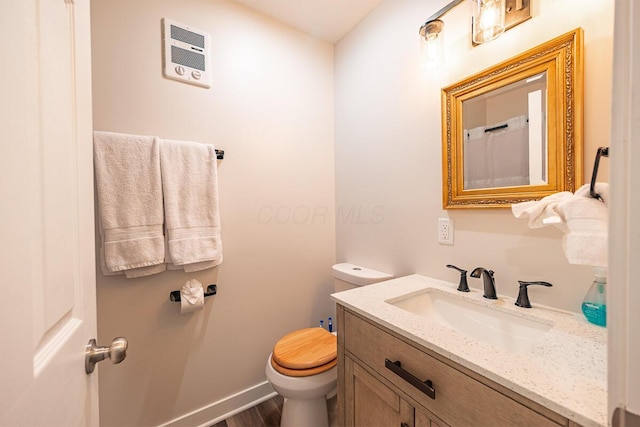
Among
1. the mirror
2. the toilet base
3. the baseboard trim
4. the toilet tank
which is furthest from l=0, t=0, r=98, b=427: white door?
the mirror

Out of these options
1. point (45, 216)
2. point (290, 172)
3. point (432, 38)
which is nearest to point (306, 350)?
point (290, 172)

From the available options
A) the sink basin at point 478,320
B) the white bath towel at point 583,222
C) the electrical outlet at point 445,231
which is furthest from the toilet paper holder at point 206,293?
the white bath towel at point 583,222

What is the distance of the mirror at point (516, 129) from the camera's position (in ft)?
2.79

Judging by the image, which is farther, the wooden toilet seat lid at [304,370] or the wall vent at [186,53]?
the wall vent at [186,53]

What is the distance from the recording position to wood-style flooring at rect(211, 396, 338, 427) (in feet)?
4.83

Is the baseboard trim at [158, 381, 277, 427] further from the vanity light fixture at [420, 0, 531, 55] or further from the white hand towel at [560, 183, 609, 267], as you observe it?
the vanity light fixture at [420, 0, 531, 55]

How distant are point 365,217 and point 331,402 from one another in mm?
1232

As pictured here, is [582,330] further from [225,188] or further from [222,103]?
[222,103]

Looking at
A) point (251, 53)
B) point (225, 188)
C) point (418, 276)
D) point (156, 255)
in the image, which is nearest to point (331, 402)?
point (418, 276)

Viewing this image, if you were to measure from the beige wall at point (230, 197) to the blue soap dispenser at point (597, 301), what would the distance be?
1395 mm

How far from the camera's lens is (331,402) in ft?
5.43

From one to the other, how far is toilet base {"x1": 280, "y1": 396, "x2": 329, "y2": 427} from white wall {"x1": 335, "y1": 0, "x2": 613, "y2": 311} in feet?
2.68

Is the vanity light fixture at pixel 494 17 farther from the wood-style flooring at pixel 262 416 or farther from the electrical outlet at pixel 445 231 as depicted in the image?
the wood-style flooring at pixel 262 416

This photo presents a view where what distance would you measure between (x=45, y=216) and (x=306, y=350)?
122cm
